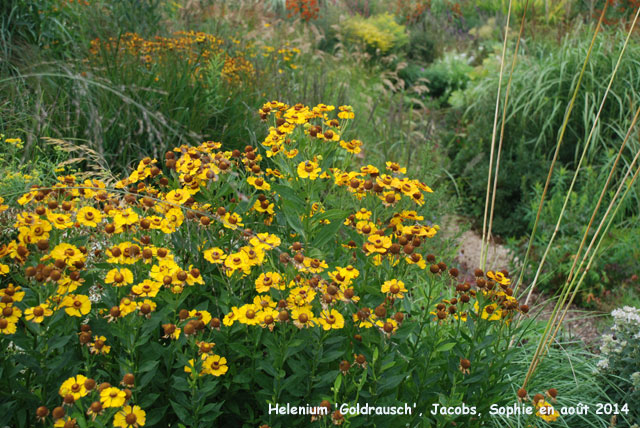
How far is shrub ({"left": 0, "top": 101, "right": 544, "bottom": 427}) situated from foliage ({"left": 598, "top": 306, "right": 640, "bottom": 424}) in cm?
82

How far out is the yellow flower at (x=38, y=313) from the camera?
1.34 metres

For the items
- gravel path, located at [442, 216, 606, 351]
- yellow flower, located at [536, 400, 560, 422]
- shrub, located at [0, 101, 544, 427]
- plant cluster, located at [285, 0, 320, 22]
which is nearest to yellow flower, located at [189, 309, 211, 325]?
shrub, located at [0, 101, 544, 427]

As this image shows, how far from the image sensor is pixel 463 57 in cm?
891

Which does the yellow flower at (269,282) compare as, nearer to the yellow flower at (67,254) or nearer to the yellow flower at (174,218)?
the yellow flower at (174,218)

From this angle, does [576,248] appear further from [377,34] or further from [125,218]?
[377,34]

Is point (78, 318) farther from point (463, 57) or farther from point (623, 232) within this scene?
Answer: point (463, 57)

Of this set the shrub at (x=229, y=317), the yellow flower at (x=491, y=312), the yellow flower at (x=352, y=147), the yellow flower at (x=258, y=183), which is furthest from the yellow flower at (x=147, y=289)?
the yellow flower at (x=491, y=312)

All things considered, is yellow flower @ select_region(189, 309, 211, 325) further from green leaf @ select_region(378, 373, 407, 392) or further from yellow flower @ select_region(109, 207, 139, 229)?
green leaf @ select_region(378, 373, 407, 392)

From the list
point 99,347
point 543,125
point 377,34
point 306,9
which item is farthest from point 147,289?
point 306,9

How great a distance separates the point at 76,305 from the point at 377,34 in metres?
8.27

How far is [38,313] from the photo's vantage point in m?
1.34

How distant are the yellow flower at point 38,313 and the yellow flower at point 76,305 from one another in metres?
0.04

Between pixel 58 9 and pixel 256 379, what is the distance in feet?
14.8

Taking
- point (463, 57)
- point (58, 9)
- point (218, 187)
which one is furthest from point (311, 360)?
point (463, 57)
